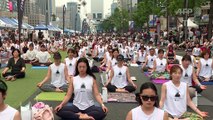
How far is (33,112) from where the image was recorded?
6555 millimetres

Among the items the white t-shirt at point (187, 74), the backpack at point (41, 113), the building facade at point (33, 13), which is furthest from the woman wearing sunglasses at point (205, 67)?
the building facade at point (33, 13)

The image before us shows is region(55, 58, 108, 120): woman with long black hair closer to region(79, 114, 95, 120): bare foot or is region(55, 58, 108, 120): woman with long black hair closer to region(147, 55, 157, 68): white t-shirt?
region(79, 114, 95, 120): bare foot

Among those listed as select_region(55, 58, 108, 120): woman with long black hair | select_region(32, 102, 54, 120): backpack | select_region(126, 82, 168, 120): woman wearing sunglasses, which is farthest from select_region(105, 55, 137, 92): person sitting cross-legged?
select_region(126, 82, 168, 120): woman wearing sunglasses

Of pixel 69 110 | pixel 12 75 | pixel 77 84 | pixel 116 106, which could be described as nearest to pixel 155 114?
pixel 77 84

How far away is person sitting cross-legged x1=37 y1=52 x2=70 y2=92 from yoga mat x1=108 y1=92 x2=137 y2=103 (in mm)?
1289

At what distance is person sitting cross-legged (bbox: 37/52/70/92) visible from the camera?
1037 cm

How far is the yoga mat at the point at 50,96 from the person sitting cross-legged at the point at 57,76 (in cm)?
20

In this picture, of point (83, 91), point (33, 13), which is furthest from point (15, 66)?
point (33, 13)

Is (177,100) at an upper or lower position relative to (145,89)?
lower

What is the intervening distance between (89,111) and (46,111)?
890 millimetres

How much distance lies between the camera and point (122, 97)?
1029cm

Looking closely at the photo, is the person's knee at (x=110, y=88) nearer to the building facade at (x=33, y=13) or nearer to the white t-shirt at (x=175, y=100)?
the white t-shirt at (x=175, y=100)

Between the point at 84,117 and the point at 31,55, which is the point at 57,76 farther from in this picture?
the point at 31,55

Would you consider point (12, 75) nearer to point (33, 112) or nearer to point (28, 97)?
point (28, 97)
